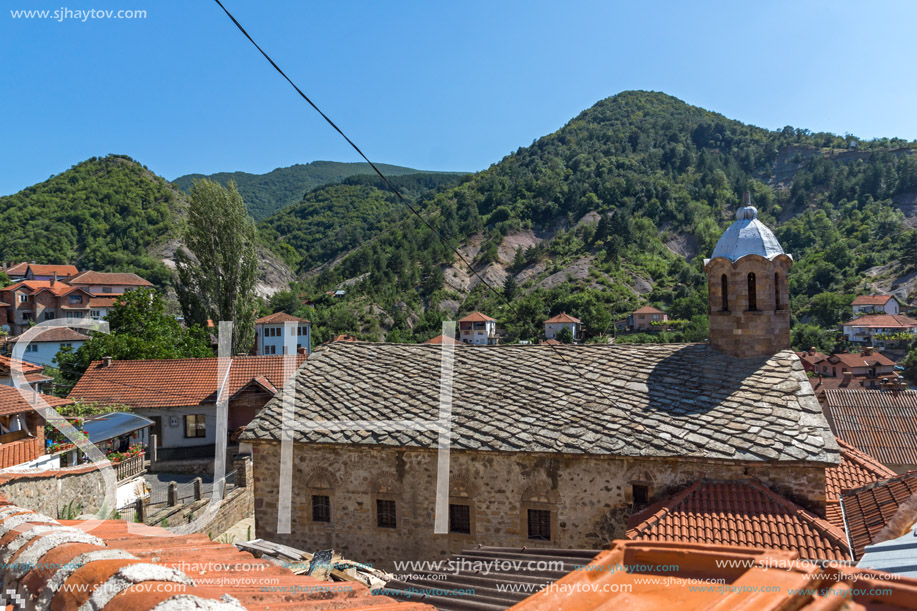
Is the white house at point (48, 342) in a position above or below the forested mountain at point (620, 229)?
below

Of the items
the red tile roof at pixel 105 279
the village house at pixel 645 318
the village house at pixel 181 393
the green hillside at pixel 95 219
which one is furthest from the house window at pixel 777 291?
A: the green hillside at pixel 95 219

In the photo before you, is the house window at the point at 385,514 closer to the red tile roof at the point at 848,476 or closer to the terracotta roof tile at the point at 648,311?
the red tile roof at the point at 848,476

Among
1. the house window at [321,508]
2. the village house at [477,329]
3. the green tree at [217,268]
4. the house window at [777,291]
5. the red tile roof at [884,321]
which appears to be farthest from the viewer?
the village house at [477,329]

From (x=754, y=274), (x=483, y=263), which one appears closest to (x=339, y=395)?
(x=754, y=274)

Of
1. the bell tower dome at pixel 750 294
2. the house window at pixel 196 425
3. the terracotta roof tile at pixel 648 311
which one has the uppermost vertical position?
the terracotta roof tile at pixel 648 311

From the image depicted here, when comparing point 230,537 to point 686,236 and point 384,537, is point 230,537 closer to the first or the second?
point 384,537

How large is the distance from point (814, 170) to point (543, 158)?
63.5m

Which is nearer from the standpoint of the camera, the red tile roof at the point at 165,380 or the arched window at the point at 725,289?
the arched window at the point at 725,289

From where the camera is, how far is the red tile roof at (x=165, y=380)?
22295 mm

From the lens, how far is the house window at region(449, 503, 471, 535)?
8766 millimetres

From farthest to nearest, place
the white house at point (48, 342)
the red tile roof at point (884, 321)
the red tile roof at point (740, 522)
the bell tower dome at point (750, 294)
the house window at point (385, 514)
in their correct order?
the red tile roof at point (884, 321), the white house at point (48, 342), the bell tower dome at point (750, 294), the house window at point (385, 514), the red tile roof at point (740, 522)

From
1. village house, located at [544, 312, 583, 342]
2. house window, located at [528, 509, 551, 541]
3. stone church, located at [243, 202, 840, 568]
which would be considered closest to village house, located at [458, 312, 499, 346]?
village house, located at [544, 312, 583, 342]

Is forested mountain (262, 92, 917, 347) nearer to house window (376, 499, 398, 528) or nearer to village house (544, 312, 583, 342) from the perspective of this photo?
village house (544, 312, 583, 342)

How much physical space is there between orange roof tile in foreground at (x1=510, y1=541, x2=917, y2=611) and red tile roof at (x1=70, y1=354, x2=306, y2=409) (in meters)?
21.4
